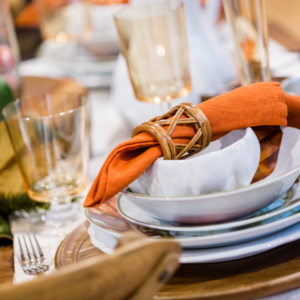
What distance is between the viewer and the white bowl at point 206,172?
28 centimetres

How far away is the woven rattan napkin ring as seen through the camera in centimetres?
29

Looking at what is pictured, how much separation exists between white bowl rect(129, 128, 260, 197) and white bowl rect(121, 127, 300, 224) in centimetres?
1

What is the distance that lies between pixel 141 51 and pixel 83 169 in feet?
0.51

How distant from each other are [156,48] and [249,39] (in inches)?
4.5

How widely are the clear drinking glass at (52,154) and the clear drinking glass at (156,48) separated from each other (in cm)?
8

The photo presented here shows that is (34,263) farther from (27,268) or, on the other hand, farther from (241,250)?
(241,250)

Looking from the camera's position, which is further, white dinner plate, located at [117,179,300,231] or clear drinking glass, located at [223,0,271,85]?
clear drinking glass, located at [223,0,271,85]

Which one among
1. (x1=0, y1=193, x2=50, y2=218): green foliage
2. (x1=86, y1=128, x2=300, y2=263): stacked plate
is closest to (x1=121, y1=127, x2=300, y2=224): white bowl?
(x1=86, y1=128, x2=300, y2=263): stacked plate

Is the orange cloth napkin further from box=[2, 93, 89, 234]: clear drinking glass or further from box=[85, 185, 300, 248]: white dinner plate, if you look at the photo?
box=[2, 93, 89, 234]: clear drinking glass

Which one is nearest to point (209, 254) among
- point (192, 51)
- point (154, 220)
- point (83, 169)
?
point (154, 220)

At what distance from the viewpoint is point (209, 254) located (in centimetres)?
28

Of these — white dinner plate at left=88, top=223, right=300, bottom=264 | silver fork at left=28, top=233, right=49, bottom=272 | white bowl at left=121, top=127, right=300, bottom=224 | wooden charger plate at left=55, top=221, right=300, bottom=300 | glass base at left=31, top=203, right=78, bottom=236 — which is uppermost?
white bowl at left=121, top=127, right=300, bottom=224

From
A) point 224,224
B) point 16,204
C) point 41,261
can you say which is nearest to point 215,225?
point 224,224

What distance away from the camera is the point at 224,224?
268mm
